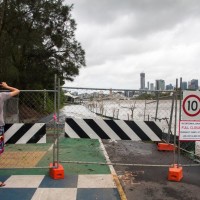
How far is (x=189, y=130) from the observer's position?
8.05 m

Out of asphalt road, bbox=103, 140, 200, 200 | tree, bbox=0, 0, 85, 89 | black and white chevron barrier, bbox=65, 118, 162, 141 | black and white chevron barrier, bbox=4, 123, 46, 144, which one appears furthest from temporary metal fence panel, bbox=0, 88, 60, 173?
tree, bbox=0, 0, 85, 89

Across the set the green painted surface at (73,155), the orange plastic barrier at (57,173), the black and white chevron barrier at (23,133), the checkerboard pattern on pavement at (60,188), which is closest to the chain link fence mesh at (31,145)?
the green painted surface at (73,155)

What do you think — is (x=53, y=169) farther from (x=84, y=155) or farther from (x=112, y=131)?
(x=84, y=155)

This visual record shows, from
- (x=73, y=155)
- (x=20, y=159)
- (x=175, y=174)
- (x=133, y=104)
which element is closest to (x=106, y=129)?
(x=175, y=174)

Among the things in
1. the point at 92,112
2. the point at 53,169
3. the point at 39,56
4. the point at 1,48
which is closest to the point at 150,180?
the point at 53,169

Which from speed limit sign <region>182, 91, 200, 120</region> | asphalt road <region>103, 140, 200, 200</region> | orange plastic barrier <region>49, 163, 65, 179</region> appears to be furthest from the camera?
speed limit sign <region>182, 91, 200, 120</region>

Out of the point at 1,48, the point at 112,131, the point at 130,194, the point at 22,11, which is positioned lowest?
the point at 130,194

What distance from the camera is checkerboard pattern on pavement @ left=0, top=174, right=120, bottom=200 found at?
6.64 metres

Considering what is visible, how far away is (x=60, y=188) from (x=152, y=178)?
211 cm

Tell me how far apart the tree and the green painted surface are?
16.8 meters

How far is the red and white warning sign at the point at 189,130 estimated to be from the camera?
801 cm

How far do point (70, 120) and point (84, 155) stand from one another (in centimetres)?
221

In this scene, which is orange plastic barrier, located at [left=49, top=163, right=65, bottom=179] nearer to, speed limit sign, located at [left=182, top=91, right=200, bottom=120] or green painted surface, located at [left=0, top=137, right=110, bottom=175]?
green painted surface, located at [left=0, top=137, right=110, bottom=175]

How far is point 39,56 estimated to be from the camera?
126 ft
